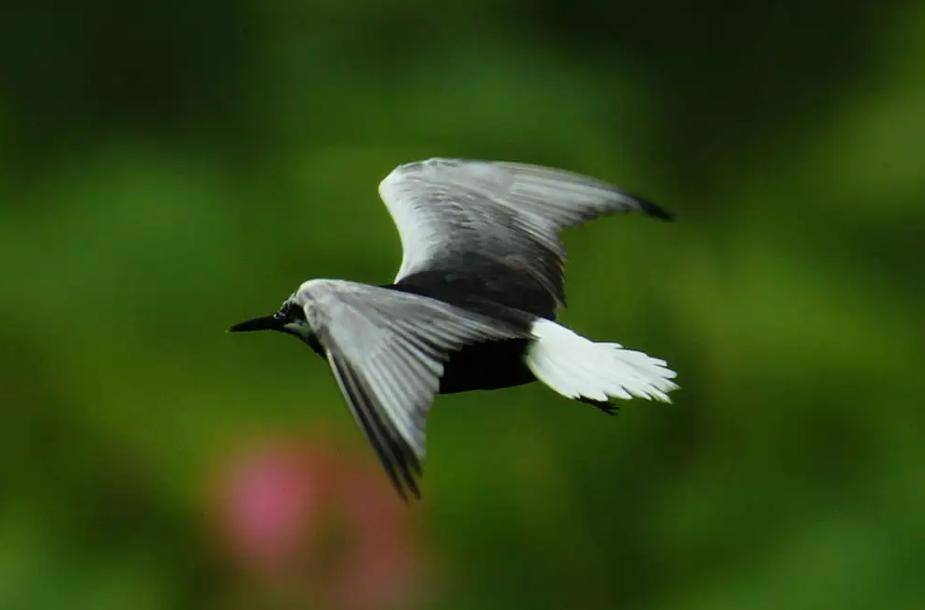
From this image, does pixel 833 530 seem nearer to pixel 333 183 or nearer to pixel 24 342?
pixel 333 183

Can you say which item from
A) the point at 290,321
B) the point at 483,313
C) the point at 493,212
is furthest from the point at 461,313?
the point at 493,212

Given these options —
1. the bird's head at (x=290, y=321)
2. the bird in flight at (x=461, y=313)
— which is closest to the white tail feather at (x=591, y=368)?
the bird in flight at (x=461, y=313)

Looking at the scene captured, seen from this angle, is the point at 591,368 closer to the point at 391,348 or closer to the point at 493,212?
the point at 391,348

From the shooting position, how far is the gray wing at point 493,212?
5.45 ft

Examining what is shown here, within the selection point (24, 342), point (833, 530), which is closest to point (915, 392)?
point (833, 530)

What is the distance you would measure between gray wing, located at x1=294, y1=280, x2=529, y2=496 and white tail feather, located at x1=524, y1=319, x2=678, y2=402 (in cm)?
4

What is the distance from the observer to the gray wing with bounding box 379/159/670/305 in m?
1.66

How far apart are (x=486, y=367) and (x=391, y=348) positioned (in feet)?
0.61

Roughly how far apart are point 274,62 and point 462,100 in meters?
0.50

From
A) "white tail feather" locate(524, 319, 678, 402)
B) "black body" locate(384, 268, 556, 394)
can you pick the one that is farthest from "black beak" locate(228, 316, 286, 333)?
"white tail feather" locate(524, 319, 678, 402)

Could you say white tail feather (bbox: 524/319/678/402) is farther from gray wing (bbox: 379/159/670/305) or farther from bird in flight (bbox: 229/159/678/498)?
gray wing (bbox: 379/159/670/305)

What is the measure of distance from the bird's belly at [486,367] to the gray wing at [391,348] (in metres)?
0.03

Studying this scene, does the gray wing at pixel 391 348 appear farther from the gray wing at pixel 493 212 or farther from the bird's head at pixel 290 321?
the gray wing at pixel 493 212

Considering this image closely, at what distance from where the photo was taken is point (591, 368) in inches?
55.0
